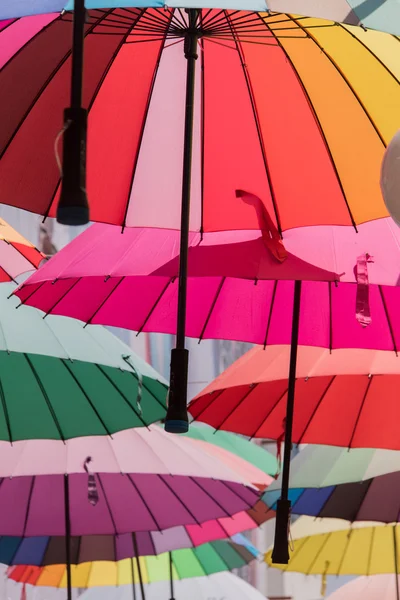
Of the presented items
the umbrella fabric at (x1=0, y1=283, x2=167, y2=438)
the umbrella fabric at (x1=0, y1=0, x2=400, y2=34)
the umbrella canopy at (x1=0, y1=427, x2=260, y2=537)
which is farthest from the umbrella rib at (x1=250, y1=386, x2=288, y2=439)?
the umbrella fabric at (x1=0, y1=0, x2=400, y2=34)

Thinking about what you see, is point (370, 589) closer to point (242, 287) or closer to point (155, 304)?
point (242, 287)

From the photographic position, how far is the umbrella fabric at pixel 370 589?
645cm

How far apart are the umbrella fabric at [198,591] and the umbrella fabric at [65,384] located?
2889 millimetres

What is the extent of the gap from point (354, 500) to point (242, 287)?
2.21 metres

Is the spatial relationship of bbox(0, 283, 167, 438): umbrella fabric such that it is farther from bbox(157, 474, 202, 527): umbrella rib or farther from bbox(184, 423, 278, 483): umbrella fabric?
bbox(184, 423, 278, 483): umbrella fabric

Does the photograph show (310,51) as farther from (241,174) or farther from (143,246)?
(143,246)

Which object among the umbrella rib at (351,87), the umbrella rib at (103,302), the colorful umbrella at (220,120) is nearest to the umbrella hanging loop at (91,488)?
the umbrella rib at (103,302)

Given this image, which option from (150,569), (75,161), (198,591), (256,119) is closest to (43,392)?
(256,119)

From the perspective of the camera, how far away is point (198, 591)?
719cm

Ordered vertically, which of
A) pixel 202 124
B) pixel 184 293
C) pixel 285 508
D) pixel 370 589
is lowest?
pixel 370 589

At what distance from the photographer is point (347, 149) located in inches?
125

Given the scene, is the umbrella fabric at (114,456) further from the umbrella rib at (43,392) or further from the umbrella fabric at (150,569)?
the umbrella fabric at (150,569)

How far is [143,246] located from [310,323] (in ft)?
2.86

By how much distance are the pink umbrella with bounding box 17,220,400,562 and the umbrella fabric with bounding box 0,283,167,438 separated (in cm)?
32
